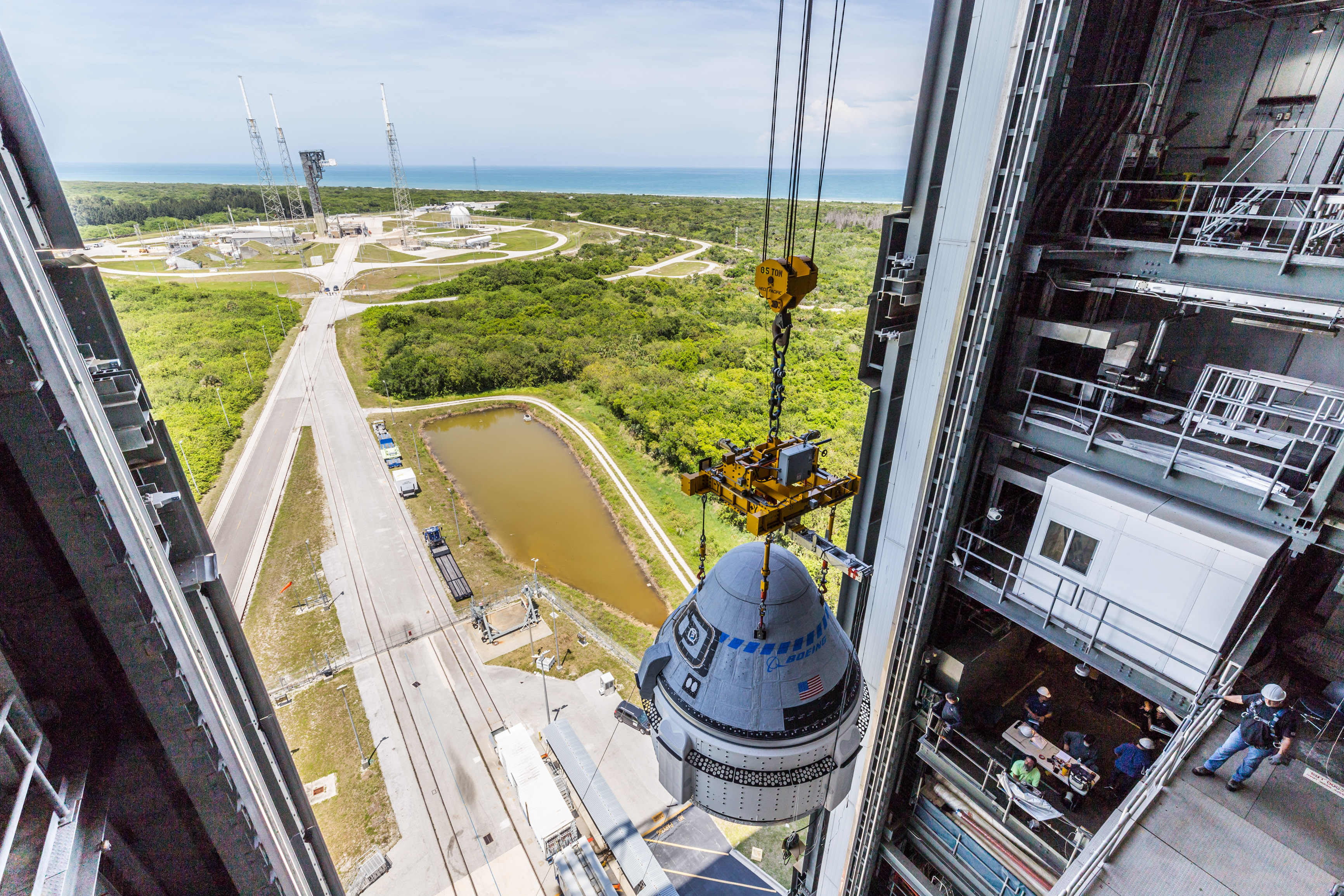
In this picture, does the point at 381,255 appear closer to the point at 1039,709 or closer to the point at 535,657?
the point at 535,657

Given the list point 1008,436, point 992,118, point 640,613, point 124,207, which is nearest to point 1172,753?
point 1008,436

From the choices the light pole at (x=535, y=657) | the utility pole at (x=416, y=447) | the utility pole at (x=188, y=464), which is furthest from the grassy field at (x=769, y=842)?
the utility pole at (x=416, y=447)

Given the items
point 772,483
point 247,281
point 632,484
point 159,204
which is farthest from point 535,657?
point 159,204

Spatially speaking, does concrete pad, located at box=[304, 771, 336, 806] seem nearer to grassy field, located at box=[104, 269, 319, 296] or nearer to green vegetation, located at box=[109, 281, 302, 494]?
green vegetation, located at box=[109, 281, 302, 494]

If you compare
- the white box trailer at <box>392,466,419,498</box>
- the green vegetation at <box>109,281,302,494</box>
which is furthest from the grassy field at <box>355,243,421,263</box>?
the white box trailer at <box>392,466,419,498</box>

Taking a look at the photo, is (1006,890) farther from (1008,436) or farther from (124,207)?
(124,207)

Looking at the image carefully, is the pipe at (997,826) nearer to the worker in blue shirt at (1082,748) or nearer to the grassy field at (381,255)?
the worker in blue shirt at (1082,748)

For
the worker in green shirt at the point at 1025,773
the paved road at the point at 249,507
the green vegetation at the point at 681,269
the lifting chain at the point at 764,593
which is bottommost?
the paved road at the point at 249,507
